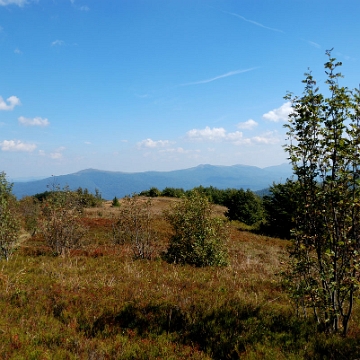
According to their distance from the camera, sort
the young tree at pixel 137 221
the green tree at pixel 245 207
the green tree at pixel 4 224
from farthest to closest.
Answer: the green tree at pixel 245 207 → the young tree at pixel 137 221 → the green tree at pixel 4 224

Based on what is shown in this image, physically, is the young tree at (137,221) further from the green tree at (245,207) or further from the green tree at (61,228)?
the green tree at (245,207)

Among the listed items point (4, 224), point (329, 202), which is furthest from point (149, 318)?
point (4, 224)

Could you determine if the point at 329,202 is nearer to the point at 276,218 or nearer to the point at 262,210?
the point at 276,218

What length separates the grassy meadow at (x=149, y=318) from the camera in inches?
226

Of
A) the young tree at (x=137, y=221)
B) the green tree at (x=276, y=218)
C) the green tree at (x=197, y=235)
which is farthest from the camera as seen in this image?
the green tree at (x=276, y=218)

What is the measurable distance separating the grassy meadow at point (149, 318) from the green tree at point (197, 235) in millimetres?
2766

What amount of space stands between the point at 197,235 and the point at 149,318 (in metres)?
7.29

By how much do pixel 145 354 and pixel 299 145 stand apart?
5891 mm

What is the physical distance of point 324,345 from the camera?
5.81 meters

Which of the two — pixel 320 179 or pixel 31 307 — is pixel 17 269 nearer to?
pixel 31 307

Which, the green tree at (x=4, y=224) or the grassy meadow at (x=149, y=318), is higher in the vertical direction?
the green tree at (x=4, y=224)

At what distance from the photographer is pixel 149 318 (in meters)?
7.16

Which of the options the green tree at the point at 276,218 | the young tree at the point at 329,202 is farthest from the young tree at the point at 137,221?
the green tree at the point at 276,218

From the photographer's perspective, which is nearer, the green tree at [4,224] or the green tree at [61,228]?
the green tree at [4,224]
